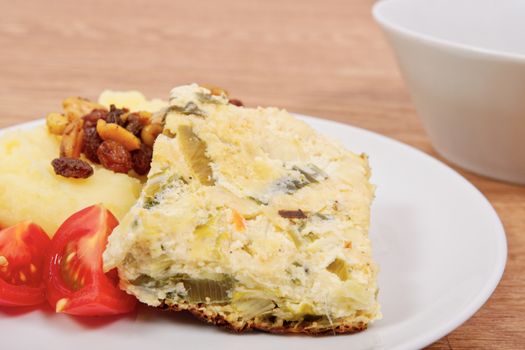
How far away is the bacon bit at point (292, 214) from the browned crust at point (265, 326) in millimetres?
306

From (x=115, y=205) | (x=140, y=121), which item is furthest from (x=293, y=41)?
(x=115, y=205)

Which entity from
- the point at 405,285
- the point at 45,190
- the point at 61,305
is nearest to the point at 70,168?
the point at 45,190

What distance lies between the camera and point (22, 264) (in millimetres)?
2068

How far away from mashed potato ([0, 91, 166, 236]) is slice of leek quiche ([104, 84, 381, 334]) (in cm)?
29

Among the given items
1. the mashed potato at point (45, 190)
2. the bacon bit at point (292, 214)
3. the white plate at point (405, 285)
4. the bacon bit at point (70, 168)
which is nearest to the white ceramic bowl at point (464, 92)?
the white plate at point (405, 285)

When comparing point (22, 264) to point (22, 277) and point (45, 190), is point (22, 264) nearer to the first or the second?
point (22, 277)

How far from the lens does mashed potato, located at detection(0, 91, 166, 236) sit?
7.53 ft

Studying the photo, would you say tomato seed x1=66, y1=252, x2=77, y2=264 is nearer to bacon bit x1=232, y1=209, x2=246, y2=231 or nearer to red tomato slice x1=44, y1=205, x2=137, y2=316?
red tomato slice x1=44, y1=205, x2=137, y2=316

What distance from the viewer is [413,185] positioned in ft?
9.28

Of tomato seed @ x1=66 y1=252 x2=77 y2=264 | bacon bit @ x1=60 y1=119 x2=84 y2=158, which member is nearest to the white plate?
tomato seed @ x1=66 y1=252 x2=77 y2=264

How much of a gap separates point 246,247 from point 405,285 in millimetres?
563

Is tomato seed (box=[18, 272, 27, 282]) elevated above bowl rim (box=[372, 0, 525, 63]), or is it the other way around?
bowl rim (box=[372, 0, 525, 63])

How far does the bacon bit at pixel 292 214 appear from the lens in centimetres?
203

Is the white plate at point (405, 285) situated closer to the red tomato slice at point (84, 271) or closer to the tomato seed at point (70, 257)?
the red tomato slice at point (84, 271)
